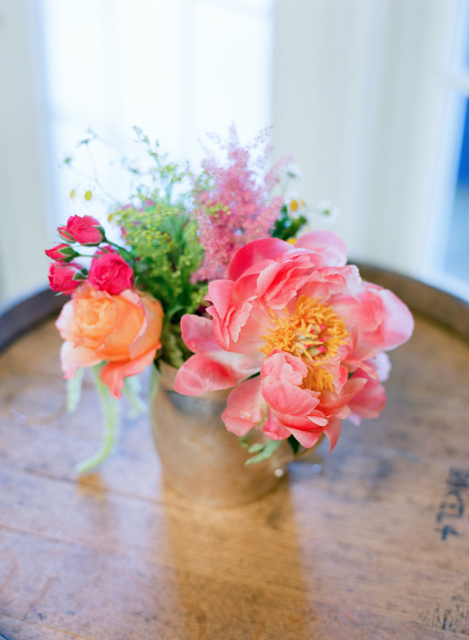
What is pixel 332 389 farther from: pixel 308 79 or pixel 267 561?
pixel 308 79

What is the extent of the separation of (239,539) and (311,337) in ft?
0.86

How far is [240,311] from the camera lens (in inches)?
17.9

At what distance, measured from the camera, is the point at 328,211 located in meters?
0.68

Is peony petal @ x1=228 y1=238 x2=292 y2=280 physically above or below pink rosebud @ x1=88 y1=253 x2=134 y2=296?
above

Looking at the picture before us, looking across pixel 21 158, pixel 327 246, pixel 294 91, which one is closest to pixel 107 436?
pixel 327 246

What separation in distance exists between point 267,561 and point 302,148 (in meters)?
1.14

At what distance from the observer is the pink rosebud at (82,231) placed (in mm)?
482

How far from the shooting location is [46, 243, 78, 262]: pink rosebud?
48 centimetres

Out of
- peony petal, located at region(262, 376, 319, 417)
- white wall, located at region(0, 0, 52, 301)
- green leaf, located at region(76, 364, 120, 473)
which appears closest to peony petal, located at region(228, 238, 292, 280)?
peony petal, located at region(262, 376, 319, 417)

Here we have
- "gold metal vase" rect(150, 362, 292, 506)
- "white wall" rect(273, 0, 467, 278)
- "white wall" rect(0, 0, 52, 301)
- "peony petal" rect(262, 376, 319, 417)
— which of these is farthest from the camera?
"white wall" rect(0, 0, 52, 301)

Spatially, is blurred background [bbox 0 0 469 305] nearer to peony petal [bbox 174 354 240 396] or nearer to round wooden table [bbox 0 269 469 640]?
round wooden table [bbox 0 269 469 640]

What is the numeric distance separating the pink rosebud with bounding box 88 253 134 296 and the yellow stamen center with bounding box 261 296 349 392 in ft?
0.46

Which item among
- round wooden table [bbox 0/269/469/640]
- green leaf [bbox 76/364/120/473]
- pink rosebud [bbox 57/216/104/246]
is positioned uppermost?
pink rosebud [bbox 57/216/104/246]

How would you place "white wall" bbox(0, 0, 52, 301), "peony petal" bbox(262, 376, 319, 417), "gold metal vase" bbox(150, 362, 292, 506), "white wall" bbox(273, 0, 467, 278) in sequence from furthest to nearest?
"white wall" bbox(0, 0, 52, 301) < "white wall" bbox(273, 0, 467, 278) < "gold metal vase" bbox(150, 362, 292, 506) < "peony petal" bbox(262, 376, 319, 417)
